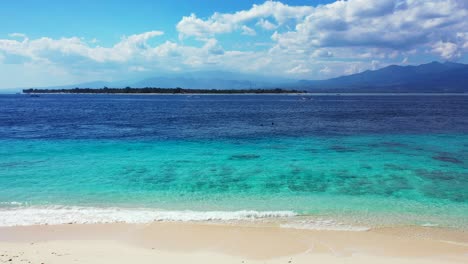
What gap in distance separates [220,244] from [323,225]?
13.9 ft

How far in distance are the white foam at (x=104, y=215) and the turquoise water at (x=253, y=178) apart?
0.61 m

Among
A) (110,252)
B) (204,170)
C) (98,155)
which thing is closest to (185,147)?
(98,155)

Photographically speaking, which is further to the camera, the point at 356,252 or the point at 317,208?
the point at 317,208

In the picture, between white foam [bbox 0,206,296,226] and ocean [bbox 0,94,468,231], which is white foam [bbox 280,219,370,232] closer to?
ocean [bbox 0,94,468,231]

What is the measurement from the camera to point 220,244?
12.0m

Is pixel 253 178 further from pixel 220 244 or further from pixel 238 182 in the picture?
pixel 220 244

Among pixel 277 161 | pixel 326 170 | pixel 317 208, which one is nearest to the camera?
pixel 317 208

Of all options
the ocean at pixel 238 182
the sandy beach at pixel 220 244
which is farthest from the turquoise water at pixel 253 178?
the sandy beach at pixel 220 244

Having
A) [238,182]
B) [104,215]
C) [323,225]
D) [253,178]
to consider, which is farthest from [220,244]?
[253,178]

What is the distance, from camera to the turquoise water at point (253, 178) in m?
16.1

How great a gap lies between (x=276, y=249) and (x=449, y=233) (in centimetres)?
659

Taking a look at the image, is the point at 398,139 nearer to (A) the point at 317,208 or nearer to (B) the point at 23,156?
(A) the point at 317,208

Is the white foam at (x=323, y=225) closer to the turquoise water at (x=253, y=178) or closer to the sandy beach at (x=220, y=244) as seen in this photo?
the sandy beach at (x=220, y=244)

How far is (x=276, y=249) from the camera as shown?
1157 cm
